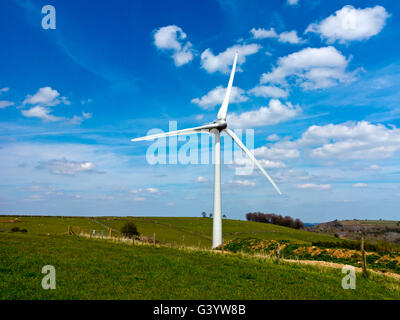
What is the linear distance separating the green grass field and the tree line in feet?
470

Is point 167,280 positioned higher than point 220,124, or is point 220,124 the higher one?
point 220,124

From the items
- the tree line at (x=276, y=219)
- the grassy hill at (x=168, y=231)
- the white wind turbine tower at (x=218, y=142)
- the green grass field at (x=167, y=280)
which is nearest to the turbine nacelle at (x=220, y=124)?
the white wind turbine tower at (x=218, y=142)

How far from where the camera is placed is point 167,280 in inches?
645

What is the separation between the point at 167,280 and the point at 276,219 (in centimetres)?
15688

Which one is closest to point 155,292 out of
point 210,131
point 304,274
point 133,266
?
point 133,266

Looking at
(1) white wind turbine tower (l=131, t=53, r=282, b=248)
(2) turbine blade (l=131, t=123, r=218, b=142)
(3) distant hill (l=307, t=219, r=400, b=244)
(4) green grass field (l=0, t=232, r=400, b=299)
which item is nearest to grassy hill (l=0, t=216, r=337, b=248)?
(3) distant hill (l=307, t=219, r=400, b=244)

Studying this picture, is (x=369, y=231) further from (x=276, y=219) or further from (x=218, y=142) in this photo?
(x=218, y=142)

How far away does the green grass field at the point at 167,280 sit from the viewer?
44.5 feet

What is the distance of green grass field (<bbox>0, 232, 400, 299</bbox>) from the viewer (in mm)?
13555

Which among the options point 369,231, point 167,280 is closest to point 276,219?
point 369,231

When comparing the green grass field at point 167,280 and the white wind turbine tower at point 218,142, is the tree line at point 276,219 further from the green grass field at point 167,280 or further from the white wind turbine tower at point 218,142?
the green grass field at point 167,280

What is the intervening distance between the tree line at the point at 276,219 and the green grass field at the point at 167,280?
14338cm
